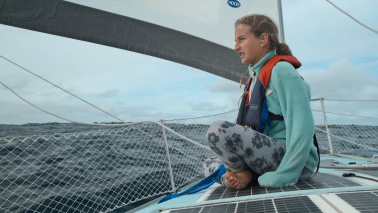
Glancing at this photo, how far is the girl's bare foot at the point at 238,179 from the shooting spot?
1.62 meters

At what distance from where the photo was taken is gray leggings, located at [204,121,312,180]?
1519mm

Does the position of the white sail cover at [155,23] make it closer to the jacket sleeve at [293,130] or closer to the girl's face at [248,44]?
the girl's face at [248,44]

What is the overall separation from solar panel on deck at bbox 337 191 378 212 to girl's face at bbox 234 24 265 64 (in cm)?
90

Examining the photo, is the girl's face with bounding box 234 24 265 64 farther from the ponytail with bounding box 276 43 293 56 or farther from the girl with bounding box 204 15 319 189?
the ponytail with bounding box 276 43 293 56

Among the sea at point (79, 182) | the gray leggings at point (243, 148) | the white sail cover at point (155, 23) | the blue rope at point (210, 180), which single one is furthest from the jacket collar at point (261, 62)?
the white sail cover at point (155, 23)

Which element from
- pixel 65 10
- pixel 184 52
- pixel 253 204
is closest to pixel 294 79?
pixel 253 204

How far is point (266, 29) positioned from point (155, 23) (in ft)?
5.75

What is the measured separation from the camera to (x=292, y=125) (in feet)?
5.12

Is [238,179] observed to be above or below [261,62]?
below

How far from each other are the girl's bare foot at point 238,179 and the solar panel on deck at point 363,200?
0.52 metres

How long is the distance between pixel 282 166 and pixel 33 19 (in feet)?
8.02

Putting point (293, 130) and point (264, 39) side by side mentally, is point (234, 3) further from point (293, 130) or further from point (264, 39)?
point (293, 130)

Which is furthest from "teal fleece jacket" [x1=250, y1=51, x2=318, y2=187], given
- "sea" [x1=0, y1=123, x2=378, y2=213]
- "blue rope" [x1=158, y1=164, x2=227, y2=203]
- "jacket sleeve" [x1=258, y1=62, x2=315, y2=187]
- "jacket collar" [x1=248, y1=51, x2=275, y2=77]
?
"sea" [x1=0, y1=123, x2=378, y2=213]

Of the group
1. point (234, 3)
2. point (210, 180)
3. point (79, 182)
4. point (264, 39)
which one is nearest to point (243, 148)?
point (210, 180)
